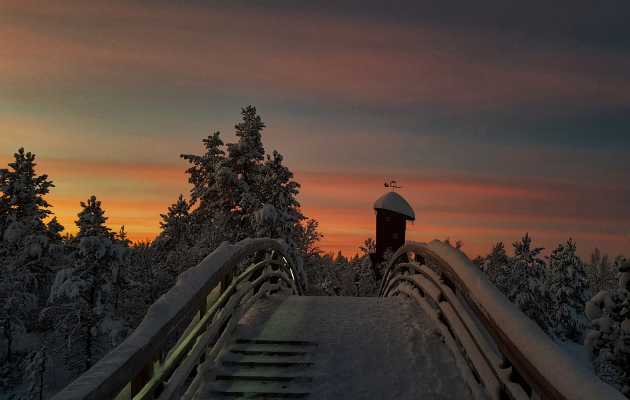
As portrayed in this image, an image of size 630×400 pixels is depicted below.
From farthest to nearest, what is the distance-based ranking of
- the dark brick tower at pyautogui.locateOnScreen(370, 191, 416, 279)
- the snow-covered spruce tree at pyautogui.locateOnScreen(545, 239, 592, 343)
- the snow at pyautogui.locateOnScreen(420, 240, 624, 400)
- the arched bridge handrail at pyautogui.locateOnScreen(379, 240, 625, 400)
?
the dark brick tower at pyautogui.locateOnScreen(370, 191, 416, 279)
the snow-covered spruce tree at pyautogui.locateOnScreen(545, 239, 592, 343)
the arched bridge handrail at pyautogui.locateOnScreen(379, 240, 625, 400)
the snow at pyautogui.locateOnScreen(420, 240, 624, 400)

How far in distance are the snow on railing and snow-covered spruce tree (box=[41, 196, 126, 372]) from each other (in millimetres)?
23487

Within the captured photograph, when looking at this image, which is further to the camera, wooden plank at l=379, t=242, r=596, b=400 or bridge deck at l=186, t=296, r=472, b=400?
bridge deck at l=186, t=296, r=472, b=400

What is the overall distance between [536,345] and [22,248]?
4728 cm

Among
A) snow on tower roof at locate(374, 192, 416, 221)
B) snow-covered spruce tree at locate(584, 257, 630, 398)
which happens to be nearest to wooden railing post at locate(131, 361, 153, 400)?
snow-covered spruce tree at locate(584, 257, 630, 398)

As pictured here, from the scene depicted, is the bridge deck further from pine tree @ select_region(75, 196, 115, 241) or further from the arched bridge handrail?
pine tree @ select_region(75, 196, 115, 241)

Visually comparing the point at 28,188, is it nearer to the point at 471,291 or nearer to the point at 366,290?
the point at 366,290

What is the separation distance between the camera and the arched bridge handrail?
2568 mm

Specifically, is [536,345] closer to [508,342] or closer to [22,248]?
[508,342]

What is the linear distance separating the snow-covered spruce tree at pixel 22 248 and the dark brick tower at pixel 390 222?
121 ft

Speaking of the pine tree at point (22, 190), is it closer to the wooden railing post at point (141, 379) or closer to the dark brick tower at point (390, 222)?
the dark brick tower at point (390, 222)

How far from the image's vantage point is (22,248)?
39.9m

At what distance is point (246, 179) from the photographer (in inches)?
1289

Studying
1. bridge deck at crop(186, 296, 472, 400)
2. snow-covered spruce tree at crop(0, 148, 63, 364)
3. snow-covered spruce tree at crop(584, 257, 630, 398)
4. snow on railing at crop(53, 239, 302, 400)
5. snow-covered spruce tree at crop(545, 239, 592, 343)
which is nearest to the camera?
snow on railing at crop(53, 239, 302, 400)

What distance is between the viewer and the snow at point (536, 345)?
2.44 metres
